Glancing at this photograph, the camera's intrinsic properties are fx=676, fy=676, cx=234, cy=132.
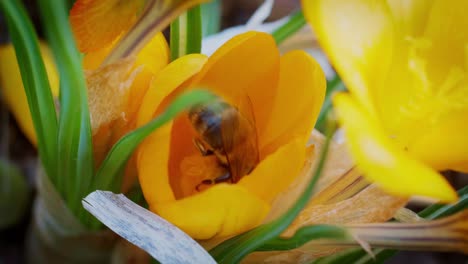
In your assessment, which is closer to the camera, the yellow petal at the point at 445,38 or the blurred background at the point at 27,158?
the yellow petal at the point at 445,38

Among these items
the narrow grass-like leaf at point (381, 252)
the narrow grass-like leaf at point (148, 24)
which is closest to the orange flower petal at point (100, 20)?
the narrow grass-like leaf at point (148, 24)

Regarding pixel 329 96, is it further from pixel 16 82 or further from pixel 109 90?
pixel 16 82

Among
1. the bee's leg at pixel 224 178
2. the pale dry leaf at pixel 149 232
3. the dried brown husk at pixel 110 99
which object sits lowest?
the pale dry leaf at pixel 149 232

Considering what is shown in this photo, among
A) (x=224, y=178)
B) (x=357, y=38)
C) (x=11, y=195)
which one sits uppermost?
(x=357, y=38)

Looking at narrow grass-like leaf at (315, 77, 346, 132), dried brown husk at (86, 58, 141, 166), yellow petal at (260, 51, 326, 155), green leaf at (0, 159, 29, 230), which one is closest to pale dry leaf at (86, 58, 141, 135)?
dried brown husk at (86, 58, 141, 166)

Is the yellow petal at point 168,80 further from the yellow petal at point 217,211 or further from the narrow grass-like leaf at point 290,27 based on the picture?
the narrow grass-like leaf at point 290,27

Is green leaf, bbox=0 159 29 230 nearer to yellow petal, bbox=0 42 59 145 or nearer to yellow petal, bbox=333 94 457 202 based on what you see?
yellow petal, bbox=0 42 59 145

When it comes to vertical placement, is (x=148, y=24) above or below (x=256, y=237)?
above

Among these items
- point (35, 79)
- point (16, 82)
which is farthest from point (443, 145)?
point (16, 82)
